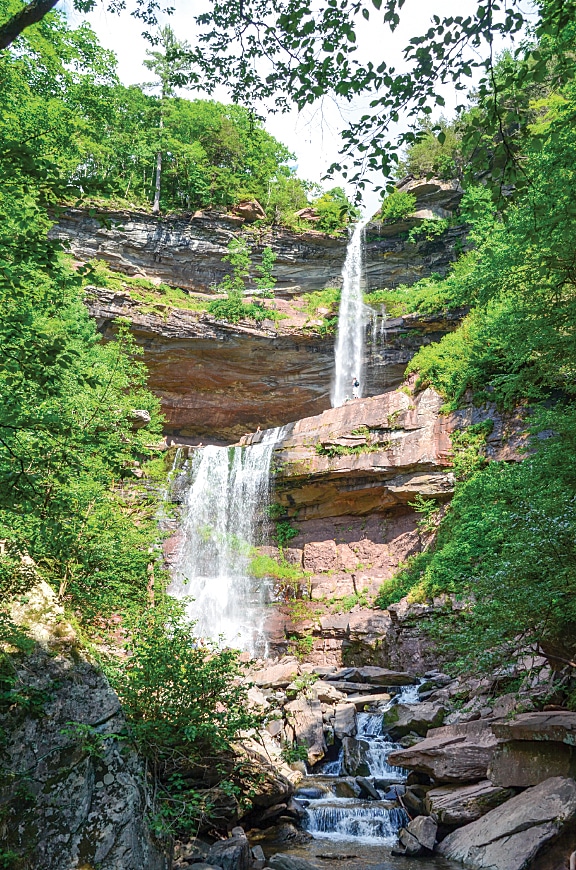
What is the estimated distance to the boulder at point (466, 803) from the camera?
6.84 meters

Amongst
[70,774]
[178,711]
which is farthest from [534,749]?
[70,774]

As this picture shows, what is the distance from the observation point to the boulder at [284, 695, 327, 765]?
10.1 metres

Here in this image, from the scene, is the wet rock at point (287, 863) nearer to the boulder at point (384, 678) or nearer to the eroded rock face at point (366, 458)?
the boulder at point (384, 678)

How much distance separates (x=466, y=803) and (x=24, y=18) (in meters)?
8.43

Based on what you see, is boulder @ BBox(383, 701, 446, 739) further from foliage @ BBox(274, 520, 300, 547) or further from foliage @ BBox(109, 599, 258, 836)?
foliage @ BBox(274, 520, 300, 547)

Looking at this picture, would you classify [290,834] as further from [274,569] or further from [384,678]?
[274,569]

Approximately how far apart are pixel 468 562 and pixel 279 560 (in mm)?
7195

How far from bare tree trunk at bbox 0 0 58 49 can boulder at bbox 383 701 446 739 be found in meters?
10.5

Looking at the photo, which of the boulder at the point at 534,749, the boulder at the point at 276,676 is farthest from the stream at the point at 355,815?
the boulder at the point at 276,676

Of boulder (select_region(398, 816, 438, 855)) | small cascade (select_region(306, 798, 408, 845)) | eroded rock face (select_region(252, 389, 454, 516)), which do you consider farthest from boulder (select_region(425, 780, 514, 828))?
eroded rock face (select_region(252, 389, 454, 516))

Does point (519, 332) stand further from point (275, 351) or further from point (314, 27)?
point (275, 351)

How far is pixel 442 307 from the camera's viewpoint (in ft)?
71.9

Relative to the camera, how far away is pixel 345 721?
425 inches

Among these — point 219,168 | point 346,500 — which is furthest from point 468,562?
point 219,168
